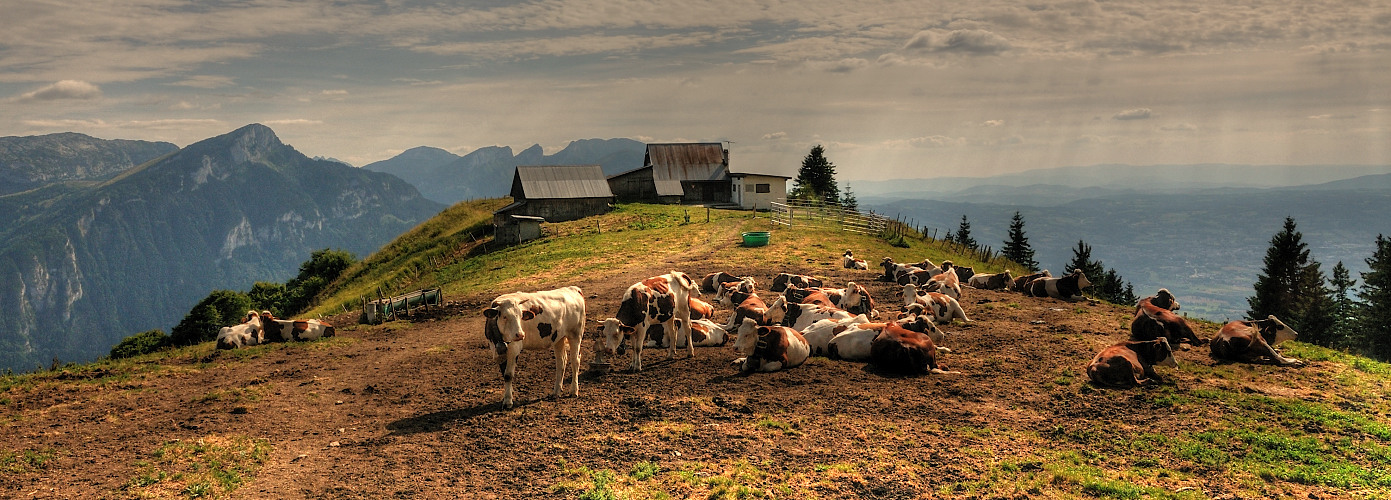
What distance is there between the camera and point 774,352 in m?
15.6

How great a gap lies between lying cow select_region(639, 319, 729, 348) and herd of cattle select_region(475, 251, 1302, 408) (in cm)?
2

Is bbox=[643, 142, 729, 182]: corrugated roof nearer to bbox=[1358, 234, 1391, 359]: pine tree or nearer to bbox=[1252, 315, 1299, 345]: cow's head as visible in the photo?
bbox=[1358, 234, 1391, 359]: pine tree

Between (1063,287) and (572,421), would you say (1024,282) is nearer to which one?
(1063,287)

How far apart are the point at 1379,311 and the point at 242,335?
8118cm

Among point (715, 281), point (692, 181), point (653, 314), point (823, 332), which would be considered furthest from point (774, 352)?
point (692, 181)

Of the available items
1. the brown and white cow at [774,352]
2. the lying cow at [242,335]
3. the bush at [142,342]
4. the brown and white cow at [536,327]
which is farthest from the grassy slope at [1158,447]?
the bush at [142,342]

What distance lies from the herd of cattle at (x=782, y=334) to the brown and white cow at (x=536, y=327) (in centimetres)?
2

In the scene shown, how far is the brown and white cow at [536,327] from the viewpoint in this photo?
12.6 metres

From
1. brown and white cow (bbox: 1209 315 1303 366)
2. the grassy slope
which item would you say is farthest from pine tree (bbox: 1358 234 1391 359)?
→ brown and white cow (bbox: 1209 315 1303 366)

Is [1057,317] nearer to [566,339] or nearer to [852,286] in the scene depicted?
[852,286]

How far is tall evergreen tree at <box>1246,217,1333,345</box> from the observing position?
7038cm

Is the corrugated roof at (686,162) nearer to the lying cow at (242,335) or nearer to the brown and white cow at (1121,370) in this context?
the lying cow at (242,335)

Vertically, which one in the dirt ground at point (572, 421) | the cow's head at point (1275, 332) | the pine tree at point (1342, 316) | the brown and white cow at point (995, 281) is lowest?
the pine tree at point (1342, 316)

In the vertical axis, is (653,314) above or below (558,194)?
below
